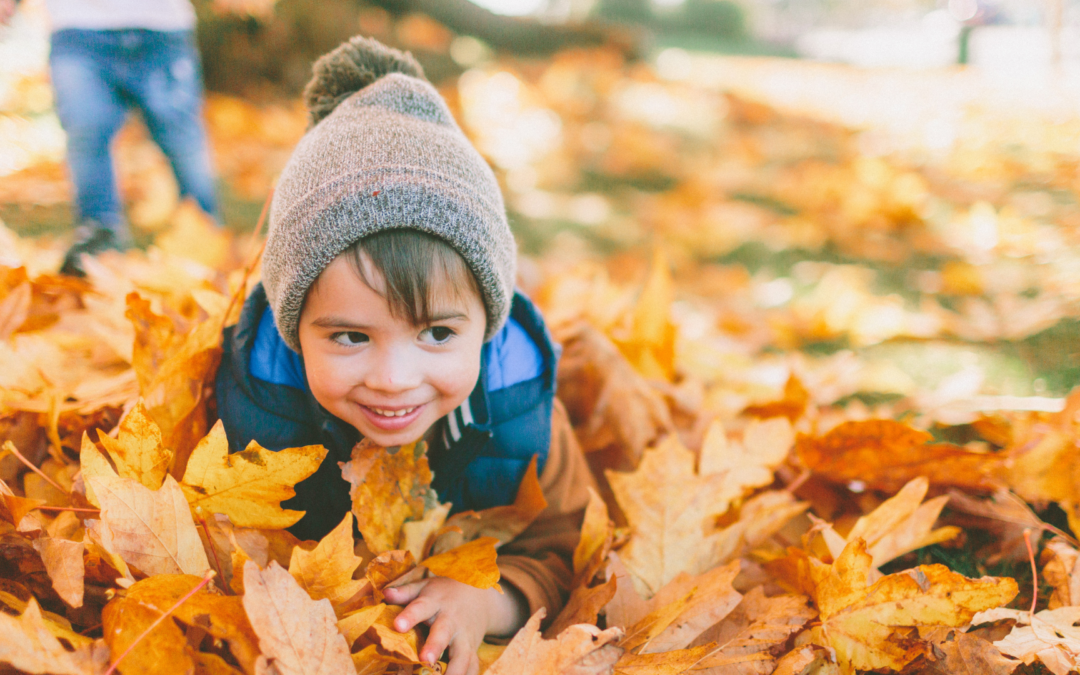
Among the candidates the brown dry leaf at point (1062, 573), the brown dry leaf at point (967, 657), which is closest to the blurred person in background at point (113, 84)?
the brown dry leaf at point (967, 657)

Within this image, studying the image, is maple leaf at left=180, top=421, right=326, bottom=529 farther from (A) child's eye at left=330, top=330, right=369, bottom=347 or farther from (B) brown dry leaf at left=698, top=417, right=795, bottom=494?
(B) brown dry leaf at left=698, top=417, right=795, bottom=494

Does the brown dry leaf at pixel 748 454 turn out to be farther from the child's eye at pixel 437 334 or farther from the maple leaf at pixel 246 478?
the maple leaf at pixel 246 478

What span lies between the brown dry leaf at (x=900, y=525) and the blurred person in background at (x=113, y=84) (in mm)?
1901

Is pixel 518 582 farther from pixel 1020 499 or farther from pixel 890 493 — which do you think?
pixel 1020 499

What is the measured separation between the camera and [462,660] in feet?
2.90

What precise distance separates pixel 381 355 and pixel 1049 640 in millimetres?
909

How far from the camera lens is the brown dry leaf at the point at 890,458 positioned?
1110 millimetres

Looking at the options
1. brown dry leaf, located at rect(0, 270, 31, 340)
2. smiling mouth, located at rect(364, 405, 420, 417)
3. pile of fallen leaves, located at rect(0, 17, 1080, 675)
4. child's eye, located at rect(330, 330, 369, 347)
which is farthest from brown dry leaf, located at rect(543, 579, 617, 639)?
brown dry leaf, located at rect(0, 270, 31, 340)

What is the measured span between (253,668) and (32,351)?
0.75m

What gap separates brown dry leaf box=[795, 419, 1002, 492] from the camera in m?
1.11

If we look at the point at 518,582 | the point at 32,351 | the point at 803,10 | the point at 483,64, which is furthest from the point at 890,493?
the point at 803,10

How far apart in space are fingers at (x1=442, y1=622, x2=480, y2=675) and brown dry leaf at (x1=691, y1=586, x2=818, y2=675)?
0.29 meters

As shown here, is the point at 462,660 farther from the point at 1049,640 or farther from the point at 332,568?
the point at 1049,640

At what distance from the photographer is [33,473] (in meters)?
0.97
